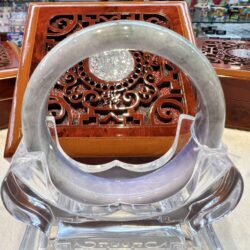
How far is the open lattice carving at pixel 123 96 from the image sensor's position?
2.93 ft

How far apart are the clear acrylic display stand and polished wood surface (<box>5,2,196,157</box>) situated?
13 cm

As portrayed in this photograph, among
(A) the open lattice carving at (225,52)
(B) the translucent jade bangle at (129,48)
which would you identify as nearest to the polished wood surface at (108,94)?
(B) the translucent jade bangle at (129,48)

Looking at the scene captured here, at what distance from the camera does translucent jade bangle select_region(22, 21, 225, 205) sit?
0.44m

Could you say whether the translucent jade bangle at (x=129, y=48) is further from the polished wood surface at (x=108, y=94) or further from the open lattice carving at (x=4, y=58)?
the open lattice carving at (x=4, y=58)

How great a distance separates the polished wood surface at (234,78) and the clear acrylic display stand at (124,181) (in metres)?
0.59

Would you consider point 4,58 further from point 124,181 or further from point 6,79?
point 124,181

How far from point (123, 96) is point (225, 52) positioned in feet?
1.91

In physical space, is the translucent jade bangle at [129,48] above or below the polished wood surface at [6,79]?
above

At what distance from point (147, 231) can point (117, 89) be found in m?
0.42

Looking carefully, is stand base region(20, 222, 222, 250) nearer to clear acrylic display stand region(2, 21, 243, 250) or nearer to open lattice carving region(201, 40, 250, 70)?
clear acrylic display stand region(2, 21, 243, 250)

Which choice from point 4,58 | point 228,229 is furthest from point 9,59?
point 228,229

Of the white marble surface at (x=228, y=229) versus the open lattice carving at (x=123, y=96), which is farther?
the open lattice carving at (x=123, y=96)

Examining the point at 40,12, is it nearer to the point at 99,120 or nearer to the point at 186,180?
the point at 99,120

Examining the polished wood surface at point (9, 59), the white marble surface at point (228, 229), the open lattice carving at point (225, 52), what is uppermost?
the open lattice carving at point (225, 52)
